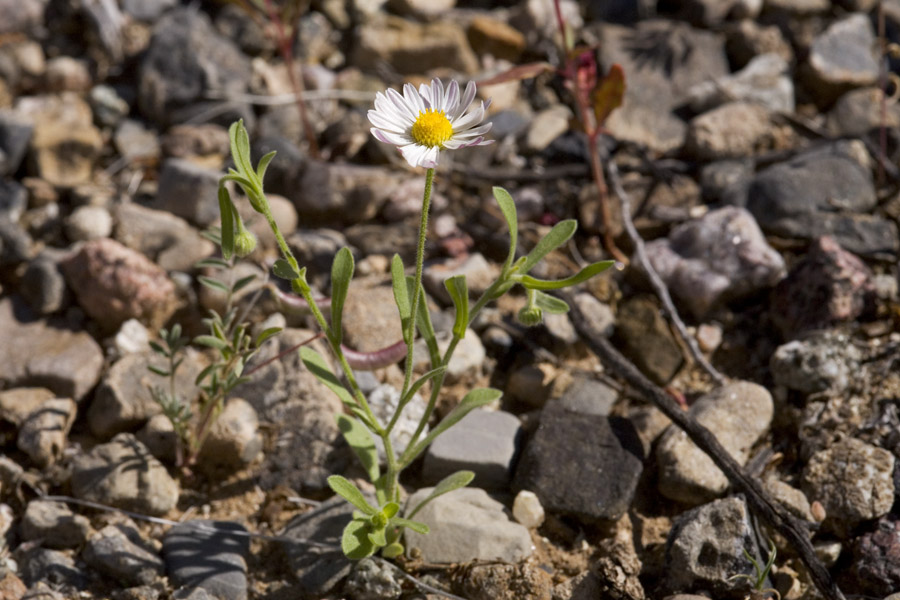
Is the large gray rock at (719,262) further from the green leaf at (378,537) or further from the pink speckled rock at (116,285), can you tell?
the pink speckled rock at (116,285)

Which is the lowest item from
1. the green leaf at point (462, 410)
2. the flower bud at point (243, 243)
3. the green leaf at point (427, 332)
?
the green leaf at point (462, 410)

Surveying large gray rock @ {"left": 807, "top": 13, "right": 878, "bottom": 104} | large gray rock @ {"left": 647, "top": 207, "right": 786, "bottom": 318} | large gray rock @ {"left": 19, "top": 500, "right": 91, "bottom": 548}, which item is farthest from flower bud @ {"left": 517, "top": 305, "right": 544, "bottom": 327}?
large gray rock @ {"left": 807, "top": 13, "right": 878, "bottom": 104}

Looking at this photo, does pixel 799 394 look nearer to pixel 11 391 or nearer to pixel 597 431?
pixel 597 431

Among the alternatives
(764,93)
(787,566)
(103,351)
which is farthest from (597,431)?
(764,93)

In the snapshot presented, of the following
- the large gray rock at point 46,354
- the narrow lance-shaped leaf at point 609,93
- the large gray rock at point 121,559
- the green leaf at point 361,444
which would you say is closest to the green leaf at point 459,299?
the green leaf at point 361,444

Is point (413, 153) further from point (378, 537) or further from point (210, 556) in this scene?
point (210, 556)

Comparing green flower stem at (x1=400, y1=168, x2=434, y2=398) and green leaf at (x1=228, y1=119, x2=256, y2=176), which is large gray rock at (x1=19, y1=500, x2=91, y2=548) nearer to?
green flower stem at (x1=400, y1=168, x2=434, y2=398)

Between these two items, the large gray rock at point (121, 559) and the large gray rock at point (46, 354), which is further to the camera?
the large gray rock at point (46, 354)
